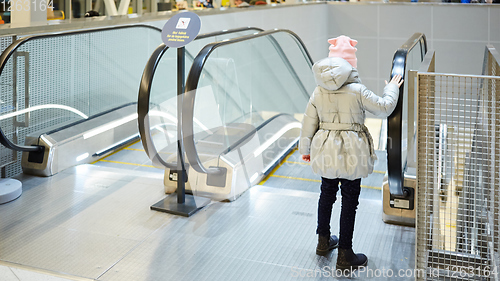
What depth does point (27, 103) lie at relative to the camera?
15.7 feet

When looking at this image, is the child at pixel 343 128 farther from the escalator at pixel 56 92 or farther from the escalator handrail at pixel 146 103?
the escalator at pixel 56 92

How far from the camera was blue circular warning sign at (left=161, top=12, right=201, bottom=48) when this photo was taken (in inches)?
148

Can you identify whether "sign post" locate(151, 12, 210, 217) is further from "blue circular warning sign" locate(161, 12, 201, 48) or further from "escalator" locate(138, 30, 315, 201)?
"escalator" locate(138, 30, 315, 201)

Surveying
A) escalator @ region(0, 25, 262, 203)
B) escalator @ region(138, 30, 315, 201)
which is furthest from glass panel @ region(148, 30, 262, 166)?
escalator @ region(0, 25, 262, 203)

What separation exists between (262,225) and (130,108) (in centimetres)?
304

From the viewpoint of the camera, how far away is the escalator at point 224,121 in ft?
13.0

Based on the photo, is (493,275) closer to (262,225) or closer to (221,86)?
(262,225)

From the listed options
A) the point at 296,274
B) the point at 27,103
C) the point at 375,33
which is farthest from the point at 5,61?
the point at 375,33

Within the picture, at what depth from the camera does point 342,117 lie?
9.66 ft

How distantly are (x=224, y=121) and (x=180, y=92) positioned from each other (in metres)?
0.73

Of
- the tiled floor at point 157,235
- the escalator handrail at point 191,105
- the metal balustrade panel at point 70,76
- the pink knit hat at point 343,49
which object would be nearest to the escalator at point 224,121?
the escalator handrail at point 191,105

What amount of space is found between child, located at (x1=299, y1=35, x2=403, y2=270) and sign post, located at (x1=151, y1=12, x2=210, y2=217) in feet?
3.98

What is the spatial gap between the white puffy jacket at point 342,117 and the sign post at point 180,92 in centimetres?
124

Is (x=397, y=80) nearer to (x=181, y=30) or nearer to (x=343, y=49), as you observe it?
(x=343, y=49)
